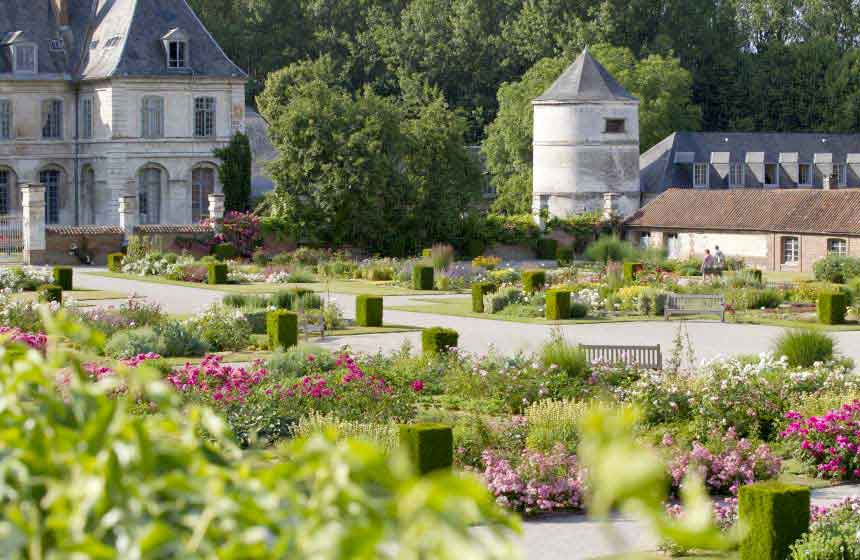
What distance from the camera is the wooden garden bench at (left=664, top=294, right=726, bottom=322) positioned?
1158 inches

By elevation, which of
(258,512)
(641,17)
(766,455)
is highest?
(641,17)

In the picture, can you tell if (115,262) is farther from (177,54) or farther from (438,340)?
(438,340)

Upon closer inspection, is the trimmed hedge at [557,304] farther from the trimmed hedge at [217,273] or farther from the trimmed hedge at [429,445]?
the trimmed hedge at [429,445]

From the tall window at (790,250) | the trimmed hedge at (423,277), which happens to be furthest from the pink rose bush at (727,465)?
the tall window at (790,250)

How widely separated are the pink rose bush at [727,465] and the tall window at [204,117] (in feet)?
142

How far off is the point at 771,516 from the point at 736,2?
7530 centimetres

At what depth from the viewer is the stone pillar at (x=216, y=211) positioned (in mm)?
46969

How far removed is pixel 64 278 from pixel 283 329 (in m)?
13.2

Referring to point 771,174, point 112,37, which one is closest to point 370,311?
point 112,37

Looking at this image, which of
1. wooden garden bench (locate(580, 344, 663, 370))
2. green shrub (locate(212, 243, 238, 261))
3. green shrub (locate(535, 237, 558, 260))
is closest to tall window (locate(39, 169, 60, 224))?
green shrub (locate(212, 243, 238, 261))

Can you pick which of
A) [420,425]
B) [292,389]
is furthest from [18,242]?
[420,425]

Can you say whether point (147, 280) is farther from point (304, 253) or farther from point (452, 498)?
point (452, 498)

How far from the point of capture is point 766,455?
46.0ft

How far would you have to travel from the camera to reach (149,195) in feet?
182
